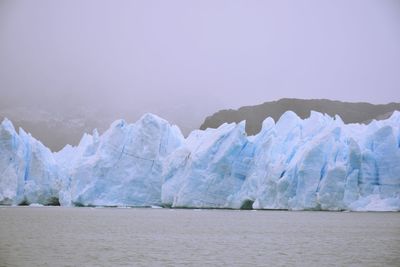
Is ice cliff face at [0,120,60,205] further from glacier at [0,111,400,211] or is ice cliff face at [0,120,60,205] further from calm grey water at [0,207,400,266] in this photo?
calm grey water at [0,207,400,266]

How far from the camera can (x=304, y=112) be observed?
11894 cm

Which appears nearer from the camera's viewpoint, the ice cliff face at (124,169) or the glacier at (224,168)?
the glacier at (224,168)

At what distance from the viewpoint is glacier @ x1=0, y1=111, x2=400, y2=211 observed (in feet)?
116

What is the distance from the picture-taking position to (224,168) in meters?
39.8

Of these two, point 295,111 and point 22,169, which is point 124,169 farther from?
A: point 295,111

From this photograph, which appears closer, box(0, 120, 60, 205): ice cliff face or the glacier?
the glacier

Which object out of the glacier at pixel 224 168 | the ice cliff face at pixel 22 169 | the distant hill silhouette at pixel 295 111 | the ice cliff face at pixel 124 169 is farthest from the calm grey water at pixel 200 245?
the distant hill silhouette at pixel 295 111

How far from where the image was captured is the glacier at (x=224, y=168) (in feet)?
116

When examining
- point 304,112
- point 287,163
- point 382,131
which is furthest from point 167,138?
point 304,112

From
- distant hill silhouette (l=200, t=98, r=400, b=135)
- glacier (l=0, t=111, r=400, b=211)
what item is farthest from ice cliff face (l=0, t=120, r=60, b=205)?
distant hill silhouette (l=200, t=98, r=400, b=135)

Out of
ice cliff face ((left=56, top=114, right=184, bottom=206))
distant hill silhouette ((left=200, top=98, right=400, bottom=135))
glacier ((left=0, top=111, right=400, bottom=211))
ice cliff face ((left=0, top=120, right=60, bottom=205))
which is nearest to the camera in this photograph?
glacier ((left=0, top=111, right=400, bottom=211))

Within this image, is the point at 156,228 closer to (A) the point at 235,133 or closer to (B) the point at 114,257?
(B) the point at 114,257

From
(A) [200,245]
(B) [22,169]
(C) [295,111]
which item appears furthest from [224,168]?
(C) [295,111]

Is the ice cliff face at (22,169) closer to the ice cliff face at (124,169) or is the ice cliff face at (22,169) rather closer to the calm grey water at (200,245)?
the ice cliff face at (124,169)
